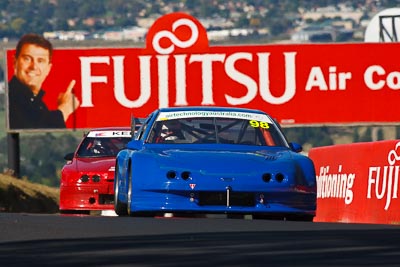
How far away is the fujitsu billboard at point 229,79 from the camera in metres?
40.8

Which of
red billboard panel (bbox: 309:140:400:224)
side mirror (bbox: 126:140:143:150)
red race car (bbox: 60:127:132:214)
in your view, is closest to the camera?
side mirror (bbox: 126:140:143:150)

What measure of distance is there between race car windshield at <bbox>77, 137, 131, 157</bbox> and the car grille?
661 centimetres

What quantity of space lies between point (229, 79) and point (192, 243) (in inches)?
1143

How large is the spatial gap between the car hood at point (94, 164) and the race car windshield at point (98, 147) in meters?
0.44

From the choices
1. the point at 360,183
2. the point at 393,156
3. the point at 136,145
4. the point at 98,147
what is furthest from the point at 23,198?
the point at 136,145

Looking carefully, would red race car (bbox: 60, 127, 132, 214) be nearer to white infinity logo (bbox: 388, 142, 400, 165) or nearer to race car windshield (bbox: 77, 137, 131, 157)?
Result: race car windshield (bbox: 77, 137, 131, 157)

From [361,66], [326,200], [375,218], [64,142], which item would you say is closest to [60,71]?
[361,66]

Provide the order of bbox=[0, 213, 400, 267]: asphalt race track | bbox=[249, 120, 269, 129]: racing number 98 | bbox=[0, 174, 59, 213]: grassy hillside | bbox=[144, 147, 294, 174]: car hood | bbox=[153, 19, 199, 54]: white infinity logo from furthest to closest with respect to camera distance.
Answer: bbox=[153, 19, 199, 54]: white infinity logo < bbox=[0, 174, 59, 213]: grassy hillside < bbox=[249, 120, 269, 129]: racing number 98 < bbox=[144, 147, 294, 174]: car hood < bbox=[0, 213, 400, 267]: asphalt race track

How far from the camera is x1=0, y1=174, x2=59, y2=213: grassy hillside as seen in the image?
3309 cm

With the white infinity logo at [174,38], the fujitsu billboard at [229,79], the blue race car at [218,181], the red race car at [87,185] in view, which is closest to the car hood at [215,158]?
the blue race car at [218,181]

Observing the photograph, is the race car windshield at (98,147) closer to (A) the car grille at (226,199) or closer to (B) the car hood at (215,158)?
(B) the car hood at (215,158)

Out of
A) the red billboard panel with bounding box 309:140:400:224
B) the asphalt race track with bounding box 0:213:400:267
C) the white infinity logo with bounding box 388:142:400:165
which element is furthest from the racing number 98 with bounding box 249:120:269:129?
the asphalt race track with bounding box 0:213:400:267

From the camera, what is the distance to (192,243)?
11703 millimetres

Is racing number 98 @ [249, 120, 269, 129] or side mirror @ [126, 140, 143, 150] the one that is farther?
racing number 98 @ [249, 120, 269, 129]
